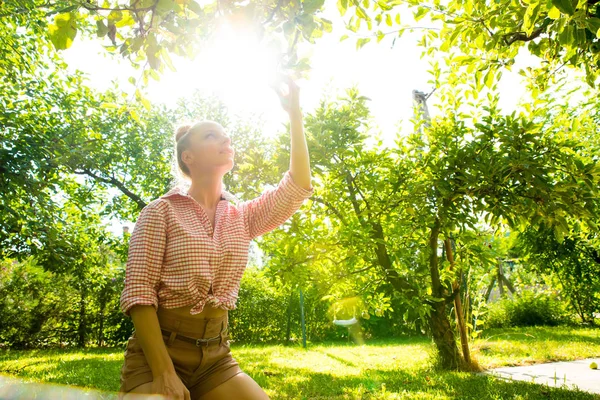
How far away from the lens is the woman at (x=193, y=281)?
1.37 meters

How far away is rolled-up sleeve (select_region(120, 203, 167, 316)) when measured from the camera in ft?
4.52

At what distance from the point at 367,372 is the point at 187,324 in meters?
4.67

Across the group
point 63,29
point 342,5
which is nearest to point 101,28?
point 63,29

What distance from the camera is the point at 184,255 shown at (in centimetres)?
148

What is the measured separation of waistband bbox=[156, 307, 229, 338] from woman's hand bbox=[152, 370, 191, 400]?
0.53 ft

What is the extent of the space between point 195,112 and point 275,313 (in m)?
7.09

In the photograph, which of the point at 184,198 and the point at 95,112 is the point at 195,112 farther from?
the point at 184,198

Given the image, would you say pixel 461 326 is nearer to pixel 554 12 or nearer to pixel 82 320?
pixel 554 12

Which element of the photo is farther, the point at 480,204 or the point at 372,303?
the point at 372,303

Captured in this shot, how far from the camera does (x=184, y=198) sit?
5.56ft

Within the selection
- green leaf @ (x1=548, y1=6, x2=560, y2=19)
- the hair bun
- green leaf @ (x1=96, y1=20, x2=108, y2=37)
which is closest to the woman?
the hair bun

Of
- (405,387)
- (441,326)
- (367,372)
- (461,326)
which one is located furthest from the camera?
(367,372)

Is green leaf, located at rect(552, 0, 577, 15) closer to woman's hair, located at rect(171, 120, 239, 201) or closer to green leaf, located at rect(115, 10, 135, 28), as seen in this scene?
woman's hair, located at rect(171, 120, 239, 201)

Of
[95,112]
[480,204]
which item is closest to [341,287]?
[480,204]
